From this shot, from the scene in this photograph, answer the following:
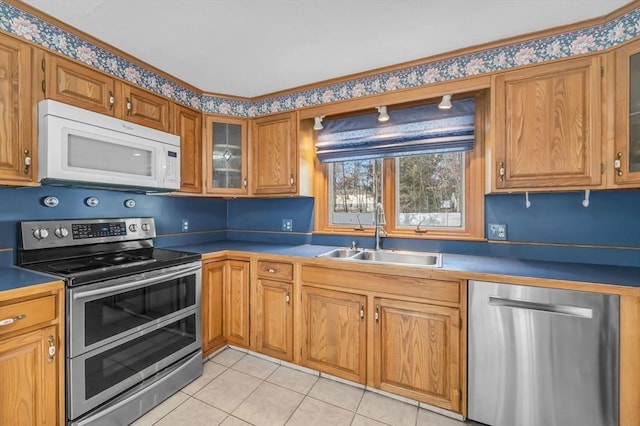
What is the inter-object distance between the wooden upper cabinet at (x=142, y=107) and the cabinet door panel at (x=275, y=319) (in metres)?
1.46

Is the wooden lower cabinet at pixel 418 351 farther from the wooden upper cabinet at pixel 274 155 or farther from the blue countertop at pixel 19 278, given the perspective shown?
the blue countertop at pixel 19 278

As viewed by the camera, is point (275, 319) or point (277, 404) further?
point (275, 319)

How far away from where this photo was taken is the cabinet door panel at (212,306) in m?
2.19

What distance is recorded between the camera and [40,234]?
1.69m

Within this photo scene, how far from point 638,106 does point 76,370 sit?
312 centimetres

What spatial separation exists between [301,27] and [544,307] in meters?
2.00

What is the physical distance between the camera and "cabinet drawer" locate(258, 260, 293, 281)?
6.97 feet

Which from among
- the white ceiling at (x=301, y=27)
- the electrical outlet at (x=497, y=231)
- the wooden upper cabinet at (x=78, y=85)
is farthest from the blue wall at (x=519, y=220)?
the white ceiling at (x=301, y=27)

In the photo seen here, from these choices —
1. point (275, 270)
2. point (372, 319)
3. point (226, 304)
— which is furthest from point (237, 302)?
point (372, 319)

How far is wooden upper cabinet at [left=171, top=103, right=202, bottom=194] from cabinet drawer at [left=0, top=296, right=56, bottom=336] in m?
1.18

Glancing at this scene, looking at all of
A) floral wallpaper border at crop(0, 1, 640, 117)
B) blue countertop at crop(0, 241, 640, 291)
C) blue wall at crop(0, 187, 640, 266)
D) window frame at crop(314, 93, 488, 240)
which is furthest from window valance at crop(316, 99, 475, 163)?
blue countertop at crop(0, 241, 640, 291)

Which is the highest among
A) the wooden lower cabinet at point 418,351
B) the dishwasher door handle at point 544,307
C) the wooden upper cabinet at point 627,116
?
the wooden upper cabinet at point 627,116

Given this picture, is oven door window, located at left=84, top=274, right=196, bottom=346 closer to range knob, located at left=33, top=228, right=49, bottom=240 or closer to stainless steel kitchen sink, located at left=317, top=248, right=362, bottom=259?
range knob, located at left=33, top=228, right=49, bottom=240

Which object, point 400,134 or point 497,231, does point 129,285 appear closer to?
point 400,134
